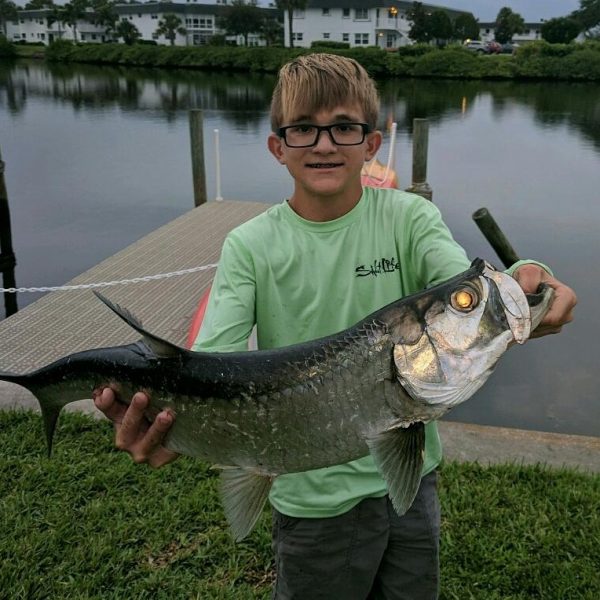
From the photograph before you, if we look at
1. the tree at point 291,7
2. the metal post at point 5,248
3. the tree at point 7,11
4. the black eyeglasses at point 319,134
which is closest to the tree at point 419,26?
the tree at point 291,7

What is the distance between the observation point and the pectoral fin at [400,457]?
179 cm

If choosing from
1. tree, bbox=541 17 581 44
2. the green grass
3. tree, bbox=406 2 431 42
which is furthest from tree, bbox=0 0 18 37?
the green grass

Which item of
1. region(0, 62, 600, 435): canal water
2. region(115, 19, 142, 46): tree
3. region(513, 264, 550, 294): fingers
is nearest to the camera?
region(513, 264, 550, 294): fingers

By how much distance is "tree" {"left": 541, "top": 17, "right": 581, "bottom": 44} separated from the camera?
71688 millimetres

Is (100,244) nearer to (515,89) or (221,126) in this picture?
(221,126)

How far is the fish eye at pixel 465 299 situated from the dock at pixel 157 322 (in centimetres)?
299

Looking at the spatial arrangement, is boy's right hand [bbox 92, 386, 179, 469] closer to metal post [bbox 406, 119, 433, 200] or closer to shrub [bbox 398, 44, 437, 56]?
metal post [bbox 406, 119, 433, 200]

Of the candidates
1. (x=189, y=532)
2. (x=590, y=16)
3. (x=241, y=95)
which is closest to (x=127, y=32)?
(x=241, y=95)

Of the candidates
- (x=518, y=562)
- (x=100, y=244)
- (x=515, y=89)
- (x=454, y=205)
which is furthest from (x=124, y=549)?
(x=515, y=89)

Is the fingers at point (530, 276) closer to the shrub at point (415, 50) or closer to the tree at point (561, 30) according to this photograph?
the shrub at point (415, 50)

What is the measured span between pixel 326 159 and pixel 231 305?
61cm

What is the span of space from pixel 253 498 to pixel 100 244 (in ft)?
40.5

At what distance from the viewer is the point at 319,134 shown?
231 cm

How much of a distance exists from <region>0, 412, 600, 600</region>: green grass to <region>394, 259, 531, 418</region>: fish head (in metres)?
2.05
